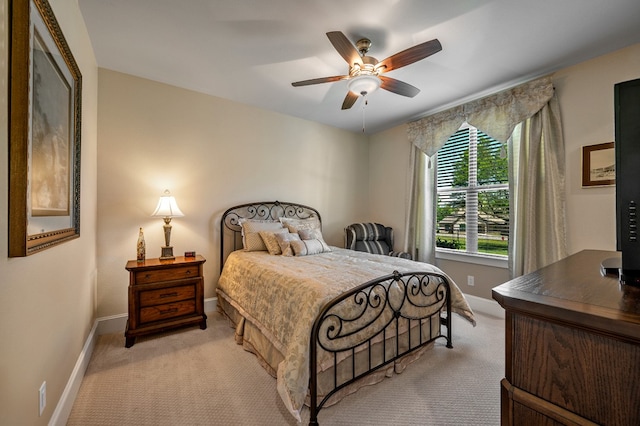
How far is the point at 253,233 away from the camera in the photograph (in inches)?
131

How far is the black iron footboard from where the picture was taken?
169 centimetres

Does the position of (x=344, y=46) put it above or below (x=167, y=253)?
above

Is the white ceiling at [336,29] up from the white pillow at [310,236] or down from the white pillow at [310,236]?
up

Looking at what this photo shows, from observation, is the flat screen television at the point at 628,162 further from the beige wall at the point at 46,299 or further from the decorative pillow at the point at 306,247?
the decorative pillow at the point at 306,247

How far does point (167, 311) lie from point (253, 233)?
1206 mm

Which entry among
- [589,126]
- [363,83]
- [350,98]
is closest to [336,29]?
[363,83]

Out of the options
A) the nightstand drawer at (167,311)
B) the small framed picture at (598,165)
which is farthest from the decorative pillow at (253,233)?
the small framed picture at (598,165)

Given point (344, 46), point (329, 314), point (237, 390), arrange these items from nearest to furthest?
1. point (329, 314)
2. point (237, 390)
3. point (344, 46)

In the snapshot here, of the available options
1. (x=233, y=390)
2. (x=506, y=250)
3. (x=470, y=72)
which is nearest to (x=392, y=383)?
(x=233, y=390)

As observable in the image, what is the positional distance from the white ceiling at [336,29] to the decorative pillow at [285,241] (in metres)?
1.78

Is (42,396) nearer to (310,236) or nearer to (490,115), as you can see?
(310,236)

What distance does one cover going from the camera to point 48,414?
1.38 metres

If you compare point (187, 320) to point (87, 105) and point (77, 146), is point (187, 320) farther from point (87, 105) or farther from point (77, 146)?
point (87, 105)

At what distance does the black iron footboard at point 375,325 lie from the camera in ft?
5.54
